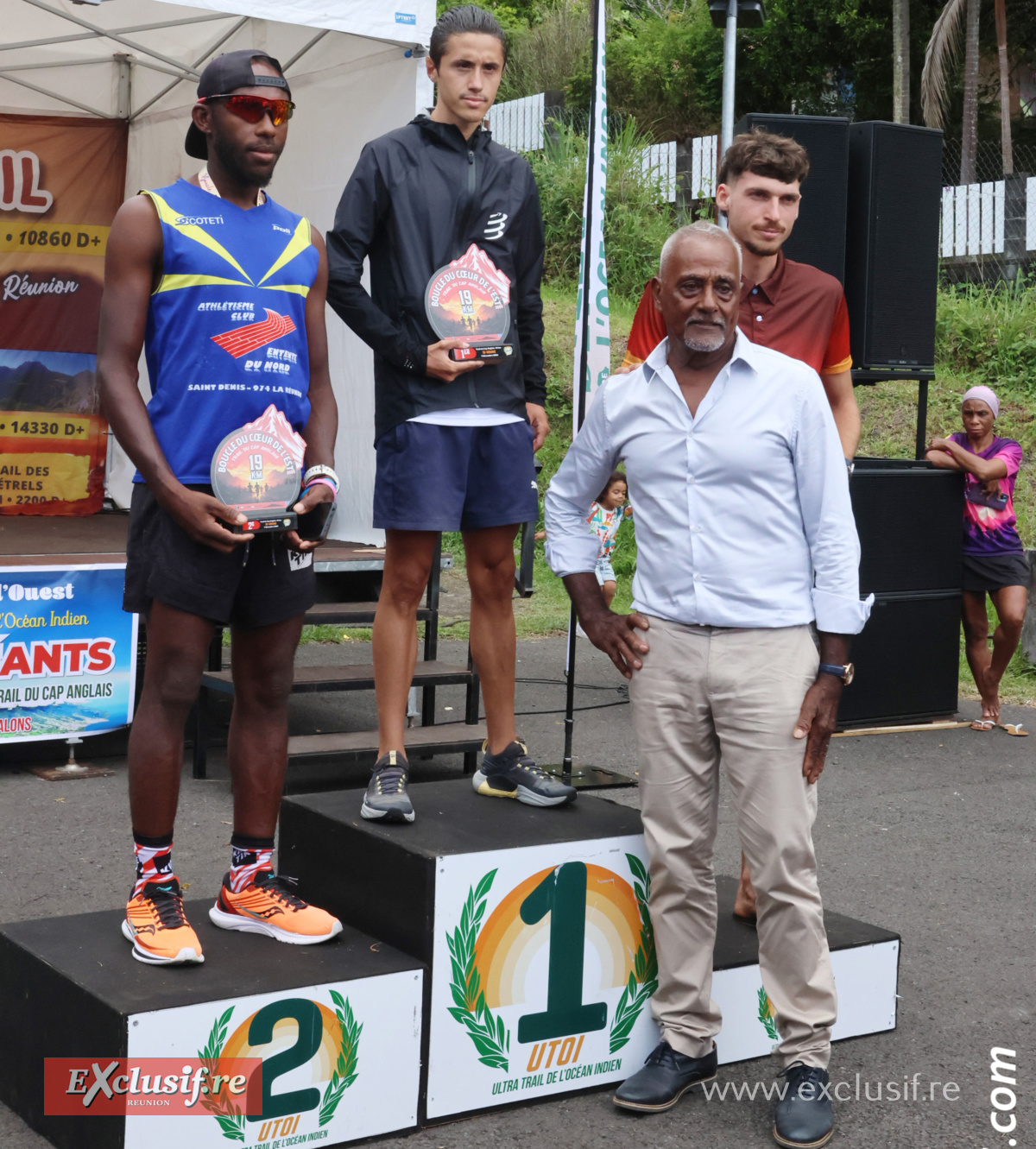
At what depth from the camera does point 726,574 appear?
2781 millimetres

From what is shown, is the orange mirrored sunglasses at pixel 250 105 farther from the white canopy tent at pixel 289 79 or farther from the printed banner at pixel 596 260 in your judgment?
the white canopy tent at pixel 289 79

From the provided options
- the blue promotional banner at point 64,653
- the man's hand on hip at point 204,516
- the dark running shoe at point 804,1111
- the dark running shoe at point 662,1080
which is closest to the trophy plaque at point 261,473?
the man's hand on hip at point 204,516

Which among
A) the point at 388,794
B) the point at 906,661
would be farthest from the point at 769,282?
the point at 906,661

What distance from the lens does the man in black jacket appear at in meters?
3.26

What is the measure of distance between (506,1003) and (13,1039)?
1009 millimetres

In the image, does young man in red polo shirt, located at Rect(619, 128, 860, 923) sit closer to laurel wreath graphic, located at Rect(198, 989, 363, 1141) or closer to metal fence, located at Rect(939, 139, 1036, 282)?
laurel wreath graphic, located at Rect(198, 989, 363, 1141)

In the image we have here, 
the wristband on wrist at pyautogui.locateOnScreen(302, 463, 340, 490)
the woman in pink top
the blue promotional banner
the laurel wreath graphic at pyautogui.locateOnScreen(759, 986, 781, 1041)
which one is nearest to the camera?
the wristband on wrist at pyautogui.locateOnScreen(302, 463, 340, 490)

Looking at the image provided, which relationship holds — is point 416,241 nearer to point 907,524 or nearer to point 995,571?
point 907,524

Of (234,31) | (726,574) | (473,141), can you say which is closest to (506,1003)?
(726,574)

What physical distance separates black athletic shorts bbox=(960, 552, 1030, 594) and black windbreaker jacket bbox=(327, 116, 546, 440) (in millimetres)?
4338

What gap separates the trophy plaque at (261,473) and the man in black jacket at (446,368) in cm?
51

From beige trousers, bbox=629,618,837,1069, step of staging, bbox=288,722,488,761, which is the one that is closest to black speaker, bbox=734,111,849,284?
step of staging, bbox=288,722,488,761

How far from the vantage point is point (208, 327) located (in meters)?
2.74

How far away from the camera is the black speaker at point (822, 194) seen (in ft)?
20.8
